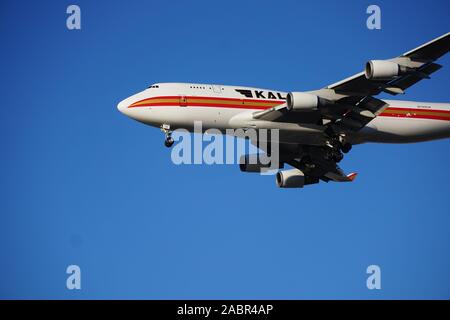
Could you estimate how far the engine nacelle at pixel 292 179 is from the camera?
58.6 m

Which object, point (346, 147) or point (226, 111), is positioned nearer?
point (226, 111)

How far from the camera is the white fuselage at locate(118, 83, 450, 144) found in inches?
2028

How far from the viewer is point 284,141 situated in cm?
5338

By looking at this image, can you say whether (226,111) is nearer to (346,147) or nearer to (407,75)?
(346,147)

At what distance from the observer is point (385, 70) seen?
46625 mm

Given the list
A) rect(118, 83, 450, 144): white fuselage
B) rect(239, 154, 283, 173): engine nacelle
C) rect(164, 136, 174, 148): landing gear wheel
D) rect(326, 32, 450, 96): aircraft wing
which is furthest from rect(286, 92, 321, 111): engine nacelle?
rect(239, 154, 283, 173): engine nacelle

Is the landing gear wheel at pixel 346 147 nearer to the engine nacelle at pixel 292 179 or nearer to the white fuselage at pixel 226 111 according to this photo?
the white fuselage at pixel 226 111

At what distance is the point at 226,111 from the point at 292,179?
31.0 ft

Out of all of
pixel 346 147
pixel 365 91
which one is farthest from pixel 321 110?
pixel 346 147

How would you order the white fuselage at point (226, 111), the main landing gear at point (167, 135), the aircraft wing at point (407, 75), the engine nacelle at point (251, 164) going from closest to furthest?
1. the aircraft wing at point (407, 75)
2. the white fuselage at point (226, 111)
3. the main landing gear at point (167, 135)
4. the engine nacelle at point (251, 164)

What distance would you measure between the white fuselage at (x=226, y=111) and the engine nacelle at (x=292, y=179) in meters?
5.33

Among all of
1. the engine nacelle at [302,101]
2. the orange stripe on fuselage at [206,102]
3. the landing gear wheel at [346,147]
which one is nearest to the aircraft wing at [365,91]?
the engine nacelle at [302,101]

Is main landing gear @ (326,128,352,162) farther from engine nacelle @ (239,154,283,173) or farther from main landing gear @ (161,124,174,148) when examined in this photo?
main landing gear @ (161,124,174,148)
